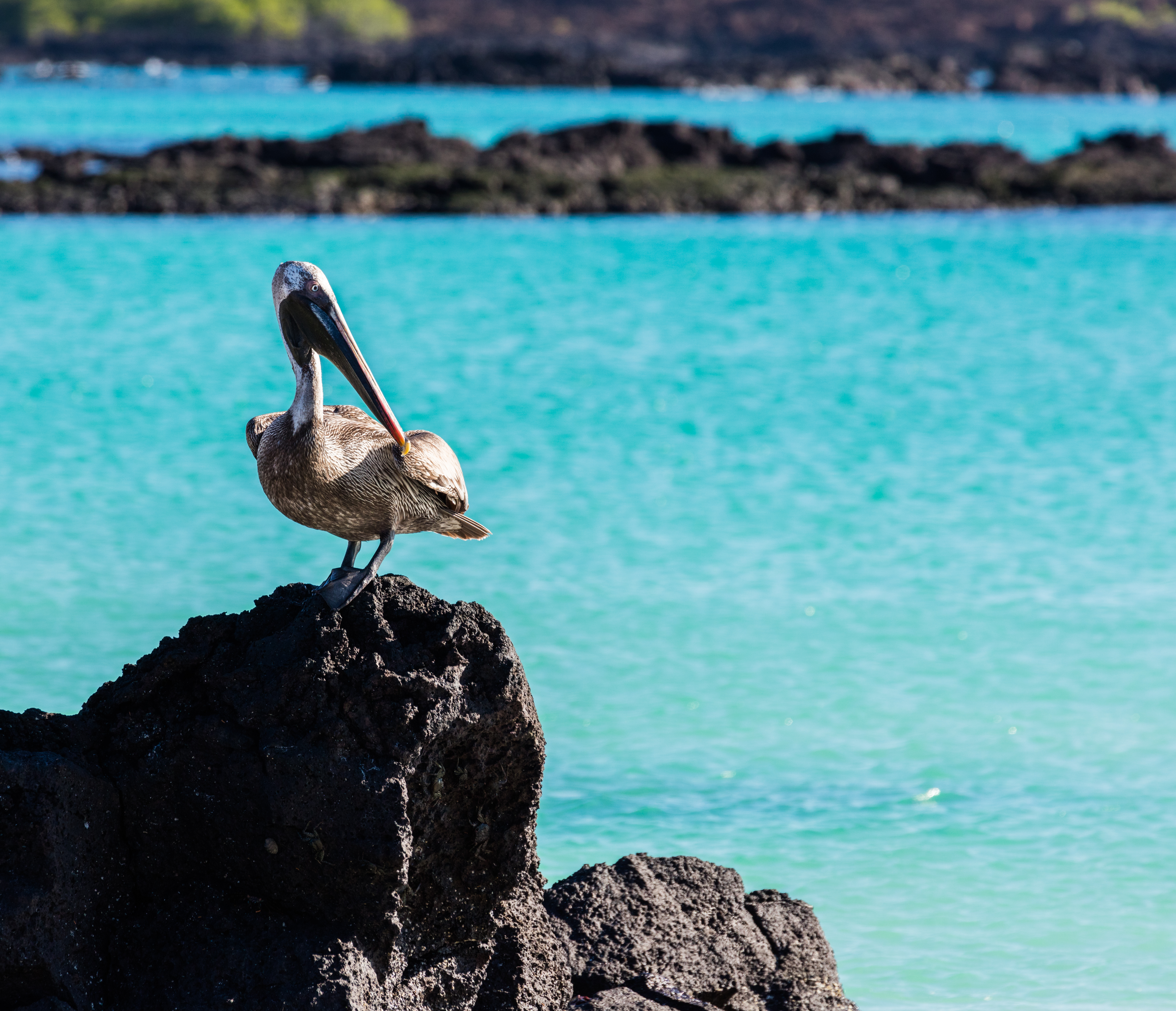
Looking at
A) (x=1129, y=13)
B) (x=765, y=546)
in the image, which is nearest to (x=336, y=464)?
(x=765, y=546)

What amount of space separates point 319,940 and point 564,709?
18.0 ft

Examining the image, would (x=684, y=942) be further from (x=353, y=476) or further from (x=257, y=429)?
(x=257, y=429)

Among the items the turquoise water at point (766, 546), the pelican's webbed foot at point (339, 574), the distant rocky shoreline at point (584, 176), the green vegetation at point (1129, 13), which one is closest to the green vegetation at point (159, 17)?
the green vegetation at point (1129, 13)

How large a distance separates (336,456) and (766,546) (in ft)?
29.0

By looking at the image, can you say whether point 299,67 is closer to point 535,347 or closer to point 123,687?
point 535,347

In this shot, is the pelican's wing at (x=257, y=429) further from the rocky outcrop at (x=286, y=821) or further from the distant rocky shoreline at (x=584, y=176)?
the distant rocky shoreline at (x=584, y=176)

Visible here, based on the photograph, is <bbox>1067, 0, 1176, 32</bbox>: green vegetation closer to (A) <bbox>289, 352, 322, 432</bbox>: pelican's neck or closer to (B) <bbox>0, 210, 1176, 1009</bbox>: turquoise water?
(B) <bbox>0, 210, 1176, 1009</bbox>: turquoise water

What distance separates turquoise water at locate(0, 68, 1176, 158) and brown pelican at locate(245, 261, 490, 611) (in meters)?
39.5

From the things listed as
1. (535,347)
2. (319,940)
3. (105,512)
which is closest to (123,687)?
(319,940)

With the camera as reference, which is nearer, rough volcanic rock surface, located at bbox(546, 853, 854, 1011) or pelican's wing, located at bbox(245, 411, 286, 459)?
pelican's wing, located at bbox(245, 411, 286, 459)

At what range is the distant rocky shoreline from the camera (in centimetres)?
3128

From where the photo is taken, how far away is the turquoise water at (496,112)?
5106cm

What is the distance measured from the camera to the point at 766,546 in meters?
12.3

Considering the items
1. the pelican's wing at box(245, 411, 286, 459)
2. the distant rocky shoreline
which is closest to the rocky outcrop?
the pelican's wing at box(245, 411, 286, 459)
